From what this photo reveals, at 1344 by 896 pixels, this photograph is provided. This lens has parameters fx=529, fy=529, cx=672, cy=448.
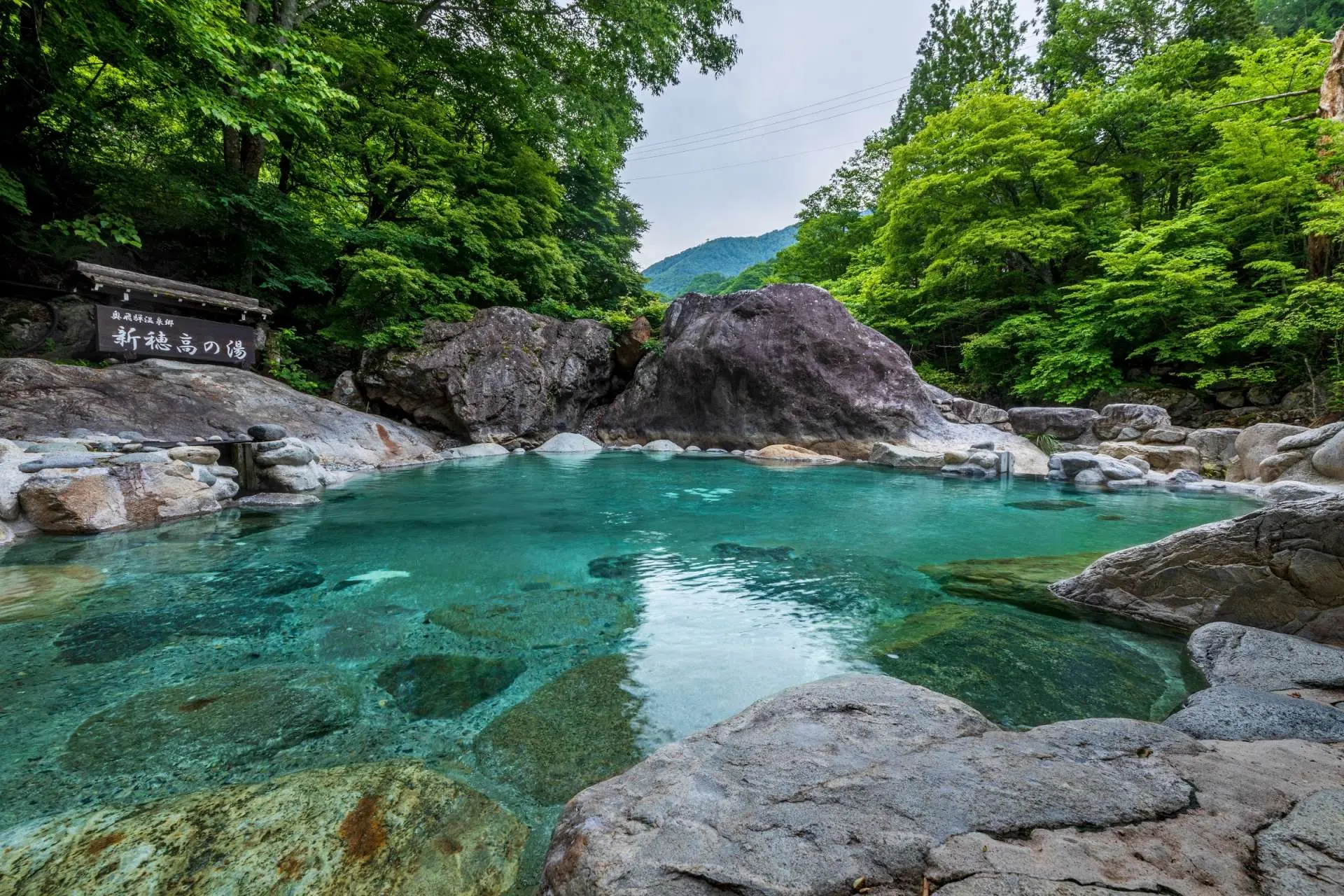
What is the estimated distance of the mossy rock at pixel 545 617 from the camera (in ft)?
9.62

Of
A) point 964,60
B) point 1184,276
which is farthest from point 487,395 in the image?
point 964,60

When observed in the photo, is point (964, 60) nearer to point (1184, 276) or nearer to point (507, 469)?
point (1184, 276)

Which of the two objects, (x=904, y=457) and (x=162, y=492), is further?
(x=904, y=457)

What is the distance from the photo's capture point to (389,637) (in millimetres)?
2865

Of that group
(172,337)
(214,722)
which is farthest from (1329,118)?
(172,337)

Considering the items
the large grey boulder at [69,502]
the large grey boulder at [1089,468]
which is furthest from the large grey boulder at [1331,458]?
the large grey boulder at [69,502]

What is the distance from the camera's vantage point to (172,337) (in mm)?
8586

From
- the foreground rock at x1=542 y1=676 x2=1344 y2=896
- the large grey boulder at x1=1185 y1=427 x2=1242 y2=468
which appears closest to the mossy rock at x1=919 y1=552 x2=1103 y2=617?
the foreground rock at x1=542 y1=676 x2=1344 y2=896

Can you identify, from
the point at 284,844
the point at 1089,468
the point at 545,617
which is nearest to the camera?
the point at 284,844

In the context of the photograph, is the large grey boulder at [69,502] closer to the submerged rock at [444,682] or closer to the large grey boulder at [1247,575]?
the submerged rock at [444,682]

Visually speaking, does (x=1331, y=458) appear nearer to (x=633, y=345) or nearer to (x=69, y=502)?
(x=69, y=502)

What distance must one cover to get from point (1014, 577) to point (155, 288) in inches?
473

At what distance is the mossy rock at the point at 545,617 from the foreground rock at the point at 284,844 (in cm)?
123

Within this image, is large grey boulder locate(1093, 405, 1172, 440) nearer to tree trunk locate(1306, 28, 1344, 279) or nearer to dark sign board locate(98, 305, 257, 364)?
tree trunk locate(1306, 28, 1344, 279)
